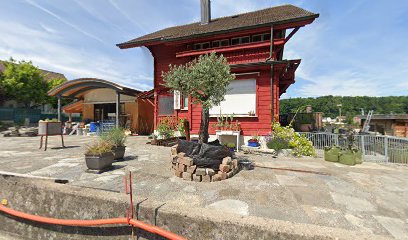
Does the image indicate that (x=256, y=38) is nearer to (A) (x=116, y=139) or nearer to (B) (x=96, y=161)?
(A) (x=116, y=139)

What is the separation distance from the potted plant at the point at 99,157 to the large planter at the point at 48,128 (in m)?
4.40

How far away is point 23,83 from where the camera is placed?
23375 millimetres

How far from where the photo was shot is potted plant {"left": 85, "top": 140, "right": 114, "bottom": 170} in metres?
4.49

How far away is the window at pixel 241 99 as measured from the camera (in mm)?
9391

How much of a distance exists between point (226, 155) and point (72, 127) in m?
17.0

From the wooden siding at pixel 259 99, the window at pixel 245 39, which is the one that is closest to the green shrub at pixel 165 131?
the wooden siding at pixel 259 99

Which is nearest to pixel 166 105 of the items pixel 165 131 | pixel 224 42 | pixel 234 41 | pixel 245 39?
pixel 165 131

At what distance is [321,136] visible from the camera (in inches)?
339

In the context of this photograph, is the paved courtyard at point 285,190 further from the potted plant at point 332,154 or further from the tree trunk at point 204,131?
the tree trunk at point 204,131

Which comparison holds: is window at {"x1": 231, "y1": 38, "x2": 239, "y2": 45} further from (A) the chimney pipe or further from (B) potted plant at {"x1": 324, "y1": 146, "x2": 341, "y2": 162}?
(B) potted plant at {"x1": 324, "y1": 146, "x2": 341, "y2": 162}

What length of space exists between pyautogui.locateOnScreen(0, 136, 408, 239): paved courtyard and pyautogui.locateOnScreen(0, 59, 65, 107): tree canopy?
83.6 feet

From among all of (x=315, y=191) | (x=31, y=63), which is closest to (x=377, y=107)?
(x=315, y=191)

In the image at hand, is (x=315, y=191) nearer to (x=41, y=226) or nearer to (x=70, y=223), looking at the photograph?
(x=70, y=223)

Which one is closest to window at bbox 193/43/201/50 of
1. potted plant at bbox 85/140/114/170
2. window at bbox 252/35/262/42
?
window at bbox 252/35/262/42
